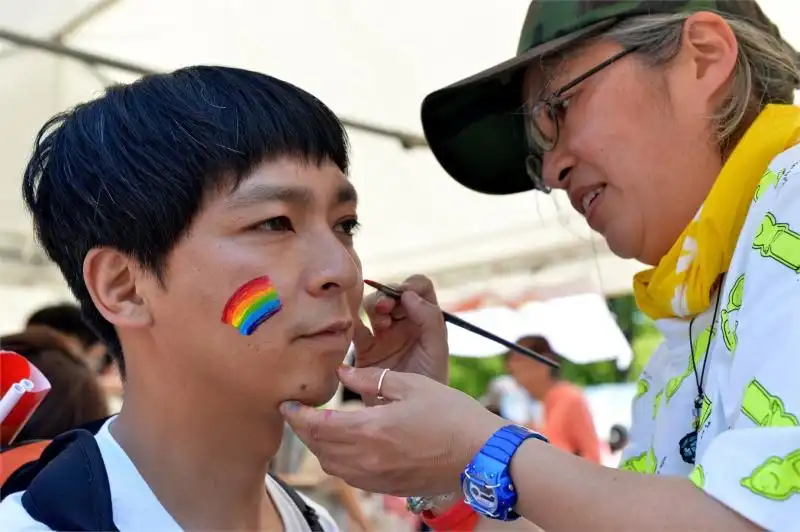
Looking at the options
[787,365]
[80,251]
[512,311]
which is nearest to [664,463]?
[787,365]

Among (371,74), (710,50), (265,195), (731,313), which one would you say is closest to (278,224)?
(265,195)

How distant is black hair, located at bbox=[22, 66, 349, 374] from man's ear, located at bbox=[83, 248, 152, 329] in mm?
19

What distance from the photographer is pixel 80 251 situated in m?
1.08

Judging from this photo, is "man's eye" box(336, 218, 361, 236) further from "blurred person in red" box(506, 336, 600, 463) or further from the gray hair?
"blurred person in red" box(506, 336, 600, 463)

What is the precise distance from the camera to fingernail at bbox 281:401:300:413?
3.20 feet

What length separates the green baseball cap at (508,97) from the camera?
1.18 metres

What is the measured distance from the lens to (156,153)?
3.37 feet

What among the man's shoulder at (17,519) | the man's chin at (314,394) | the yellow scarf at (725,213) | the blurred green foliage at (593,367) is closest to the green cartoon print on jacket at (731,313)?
the yellow scarf at (725,213)

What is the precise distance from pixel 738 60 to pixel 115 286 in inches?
37.8

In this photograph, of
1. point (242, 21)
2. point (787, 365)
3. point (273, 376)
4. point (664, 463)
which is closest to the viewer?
point (787, 365)

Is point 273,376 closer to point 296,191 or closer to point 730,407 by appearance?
point 296,191

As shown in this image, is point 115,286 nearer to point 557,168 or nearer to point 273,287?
point 273,287

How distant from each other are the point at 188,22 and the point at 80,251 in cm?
232

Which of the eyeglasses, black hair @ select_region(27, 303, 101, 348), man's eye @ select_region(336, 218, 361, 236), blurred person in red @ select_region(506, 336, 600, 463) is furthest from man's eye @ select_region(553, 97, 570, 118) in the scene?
blurred person in red @ select_region(506, 336, 600, 463)
